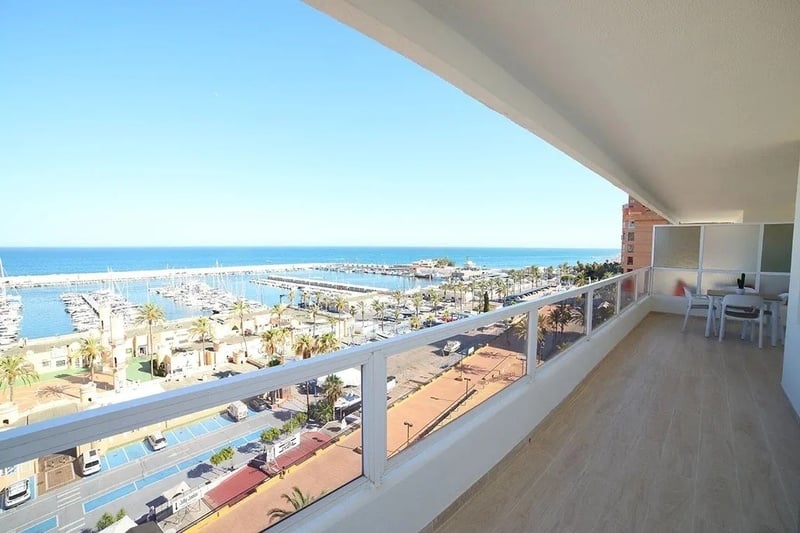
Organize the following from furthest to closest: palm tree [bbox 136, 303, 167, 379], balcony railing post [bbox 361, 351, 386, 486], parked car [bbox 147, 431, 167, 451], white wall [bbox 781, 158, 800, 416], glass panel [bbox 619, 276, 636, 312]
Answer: palm tree [bbox 136, 303, 167, 379] < glass panel [bbox 619, 276, 636, 312] < white wall [bbox 781, 158, 800, 416] < balcony railing post [bbox 361, 351, 386, 486] < parked car [bbox 147, 431, 167, 451]

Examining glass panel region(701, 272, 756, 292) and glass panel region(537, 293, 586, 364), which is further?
glass panel region(701, 272, 756, 292)

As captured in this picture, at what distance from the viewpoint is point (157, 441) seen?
97 centimetres

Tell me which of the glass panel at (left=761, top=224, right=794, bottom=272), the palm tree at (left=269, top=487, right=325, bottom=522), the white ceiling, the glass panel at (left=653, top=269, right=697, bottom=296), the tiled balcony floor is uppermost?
the white ceiling

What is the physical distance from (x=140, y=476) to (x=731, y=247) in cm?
917

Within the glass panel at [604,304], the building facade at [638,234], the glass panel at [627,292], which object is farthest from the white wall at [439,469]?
the building facade at [638,234]

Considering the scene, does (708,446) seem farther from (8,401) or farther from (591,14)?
(8,401)

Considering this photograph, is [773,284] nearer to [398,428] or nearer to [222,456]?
[398,428]

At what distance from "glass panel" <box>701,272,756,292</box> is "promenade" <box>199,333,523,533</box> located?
6.78m

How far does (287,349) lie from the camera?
14562 millimetres

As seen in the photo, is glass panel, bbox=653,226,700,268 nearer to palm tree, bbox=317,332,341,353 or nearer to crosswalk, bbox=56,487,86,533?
palm tree, bbox=317,332,341,353

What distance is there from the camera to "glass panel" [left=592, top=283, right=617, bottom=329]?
161 inches

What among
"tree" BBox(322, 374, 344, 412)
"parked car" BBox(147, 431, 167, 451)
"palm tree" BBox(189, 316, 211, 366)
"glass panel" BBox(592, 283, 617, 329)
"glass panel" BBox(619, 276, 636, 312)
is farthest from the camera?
"palm tree" BBox(189, 316, 211, 366)

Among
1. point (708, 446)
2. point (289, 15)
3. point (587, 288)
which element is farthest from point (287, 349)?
point (708, 446)

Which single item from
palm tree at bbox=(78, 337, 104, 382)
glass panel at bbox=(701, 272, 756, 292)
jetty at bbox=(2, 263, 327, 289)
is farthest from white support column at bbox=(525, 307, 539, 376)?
jetty at bbox=(2, 263, 327, 289)
